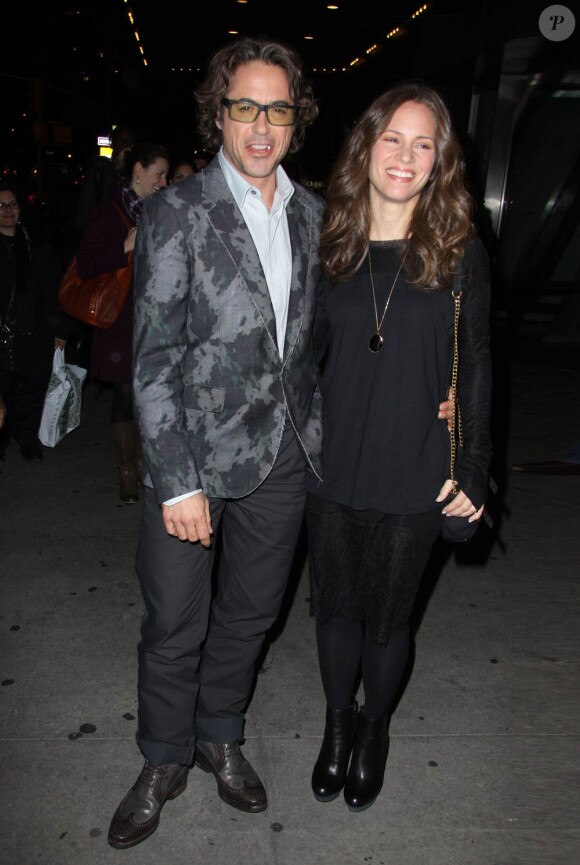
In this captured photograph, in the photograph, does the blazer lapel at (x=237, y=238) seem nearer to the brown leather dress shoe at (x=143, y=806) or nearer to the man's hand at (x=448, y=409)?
the man's hand at (x=448, y=409)

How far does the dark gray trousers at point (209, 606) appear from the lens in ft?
7.97

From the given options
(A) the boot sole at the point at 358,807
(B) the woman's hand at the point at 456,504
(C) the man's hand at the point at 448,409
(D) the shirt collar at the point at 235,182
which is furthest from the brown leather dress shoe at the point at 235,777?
(D) the shirt collar at the point at 235,182

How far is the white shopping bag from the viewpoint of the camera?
577 centimetres

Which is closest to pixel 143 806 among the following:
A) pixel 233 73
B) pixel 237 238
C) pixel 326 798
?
pixel 326 798

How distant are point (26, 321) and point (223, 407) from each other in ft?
12.3

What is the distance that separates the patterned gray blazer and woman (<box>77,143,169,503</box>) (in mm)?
2489

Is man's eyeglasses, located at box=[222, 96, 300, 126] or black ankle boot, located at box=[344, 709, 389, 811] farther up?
man's eyeglasses, located at box=[222, 96, 300, 126]

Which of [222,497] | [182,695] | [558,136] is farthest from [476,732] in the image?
[558,136]

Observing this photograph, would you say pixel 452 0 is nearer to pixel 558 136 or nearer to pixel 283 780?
pixel 558 136

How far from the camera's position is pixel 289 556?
2.61 metres

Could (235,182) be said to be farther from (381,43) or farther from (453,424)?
(381,43)

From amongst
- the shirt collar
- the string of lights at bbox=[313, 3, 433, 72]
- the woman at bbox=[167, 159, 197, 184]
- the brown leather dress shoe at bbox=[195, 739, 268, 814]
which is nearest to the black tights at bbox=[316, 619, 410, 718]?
the brown leather dress shoe at bbox=[195, 739, 268, 814]

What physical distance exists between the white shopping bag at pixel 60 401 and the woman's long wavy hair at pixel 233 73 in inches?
142

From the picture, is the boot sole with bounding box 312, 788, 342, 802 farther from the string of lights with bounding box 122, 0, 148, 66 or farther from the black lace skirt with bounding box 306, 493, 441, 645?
the string of lights with bounding box 122, 0, 148, 66
